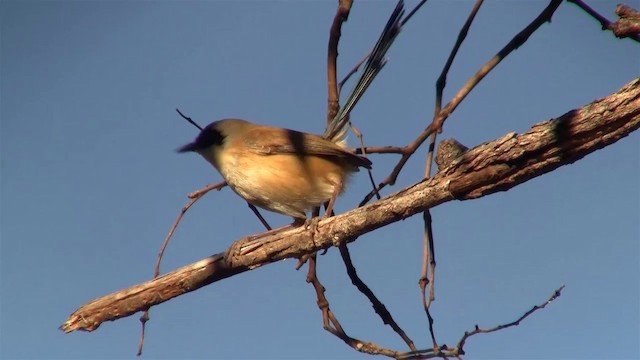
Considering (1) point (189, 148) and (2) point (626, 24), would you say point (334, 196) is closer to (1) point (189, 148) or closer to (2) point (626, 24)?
(1) point (189, 148)

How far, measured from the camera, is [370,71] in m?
4.65

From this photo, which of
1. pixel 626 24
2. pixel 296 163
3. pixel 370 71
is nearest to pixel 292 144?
pixel 296 163

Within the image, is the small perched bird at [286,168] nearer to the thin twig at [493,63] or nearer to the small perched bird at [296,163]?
the small perched bird at [296,163]

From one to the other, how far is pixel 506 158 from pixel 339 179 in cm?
193

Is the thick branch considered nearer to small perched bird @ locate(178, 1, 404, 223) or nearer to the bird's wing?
small perched bird @ locate(178, 1, 404, 223)

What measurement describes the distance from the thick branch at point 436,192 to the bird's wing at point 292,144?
2.79ft

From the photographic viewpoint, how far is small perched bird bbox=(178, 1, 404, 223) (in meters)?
4.45

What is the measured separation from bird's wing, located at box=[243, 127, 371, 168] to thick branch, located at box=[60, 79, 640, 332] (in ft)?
2.79

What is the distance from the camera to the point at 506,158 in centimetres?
278

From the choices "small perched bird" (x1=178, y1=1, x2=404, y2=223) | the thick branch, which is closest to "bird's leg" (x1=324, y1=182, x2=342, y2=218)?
"small perched bird" (x1=178, y1=1, x2=404, y2=223)

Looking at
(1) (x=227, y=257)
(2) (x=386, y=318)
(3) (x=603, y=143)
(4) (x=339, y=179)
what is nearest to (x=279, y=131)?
(4) (x=339, y=179)

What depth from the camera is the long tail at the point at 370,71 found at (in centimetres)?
450

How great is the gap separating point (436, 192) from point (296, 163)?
1.69 meters

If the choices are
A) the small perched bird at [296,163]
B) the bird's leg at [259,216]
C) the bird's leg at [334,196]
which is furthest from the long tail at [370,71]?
the bird's leg at [259,216]
